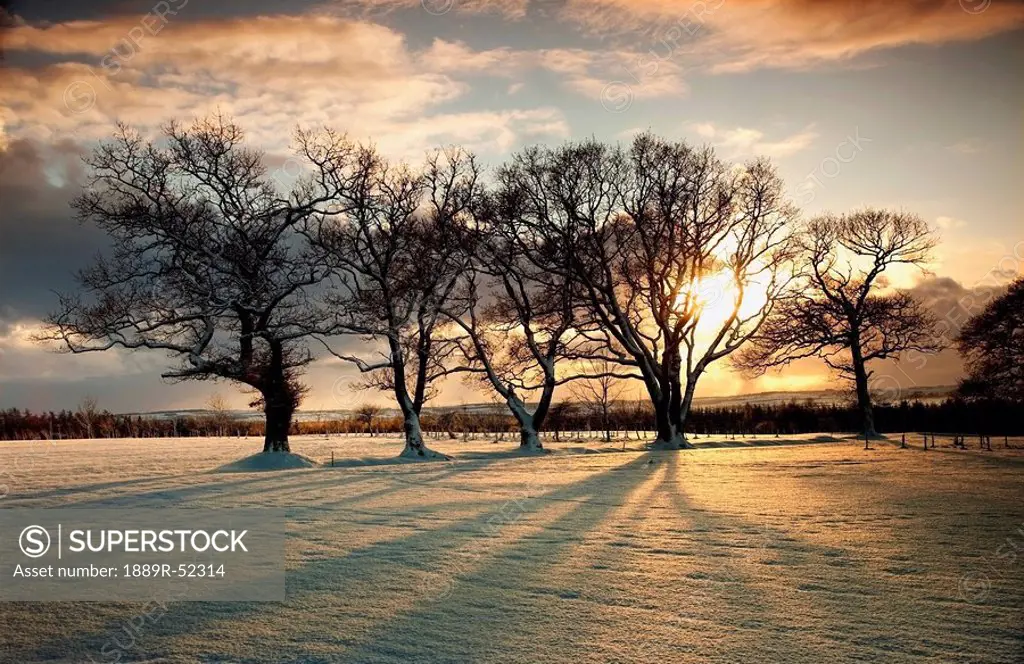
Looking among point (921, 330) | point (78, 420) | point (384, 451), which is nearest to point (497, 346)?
point (384, 451)

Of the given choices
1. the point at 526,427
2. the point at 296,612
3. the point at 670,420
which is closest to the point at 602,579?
the point at 296,612

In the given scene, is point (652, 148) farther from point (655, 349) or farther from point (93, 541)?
point (93, 541)

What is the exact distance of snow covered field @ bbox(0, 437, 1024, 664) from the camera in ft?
19.3

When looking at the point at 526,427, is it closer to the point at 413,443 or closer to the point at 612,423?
the point at 413,443

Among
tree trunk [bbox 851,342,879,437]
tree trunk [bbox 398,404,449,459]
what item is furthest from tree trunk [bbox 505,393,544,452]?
tree trunk [bbox 851,342,879,437]

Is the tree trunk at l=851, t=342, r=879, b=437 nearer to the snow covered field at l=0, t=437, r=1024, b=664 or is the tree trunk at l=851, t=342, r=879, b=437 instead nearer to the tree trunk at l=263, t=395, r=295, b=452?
the snow covered field at l=0, t=437, r=1024, b=664

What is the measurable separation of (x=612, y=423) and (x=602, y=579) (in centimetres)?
4858

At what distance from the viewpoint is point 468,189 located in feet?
105

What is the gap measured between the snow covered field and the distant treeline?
29.0 m

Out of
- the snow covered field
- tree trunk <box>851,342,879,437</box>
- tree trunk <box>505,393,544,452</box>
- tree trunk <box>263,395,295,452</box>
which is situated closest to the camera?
the snow covered field

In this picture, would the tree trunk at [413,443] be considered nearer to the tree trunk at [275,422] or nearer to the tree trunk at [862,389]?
the tree trunk at [275,422]

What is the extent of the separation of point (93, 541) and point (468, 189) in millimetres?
24306

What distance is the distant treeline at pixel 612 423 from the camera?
41.1 metres

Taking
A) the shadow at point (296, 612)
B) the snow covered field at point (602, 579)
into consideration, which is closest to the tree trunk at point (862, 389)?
the snow covered field at point (602, 579)
